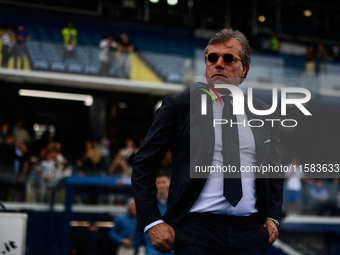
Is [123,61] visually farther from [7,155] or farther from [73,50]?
[7,155]

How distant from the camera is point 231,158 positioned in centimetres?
217

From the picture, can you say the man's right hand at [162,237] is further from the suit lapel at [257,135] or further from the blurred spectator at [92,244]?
the blurred spectator at [92,244]

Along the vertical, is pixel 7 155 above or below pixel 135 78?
below

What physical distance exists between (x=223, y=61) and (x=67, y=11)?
1819cm

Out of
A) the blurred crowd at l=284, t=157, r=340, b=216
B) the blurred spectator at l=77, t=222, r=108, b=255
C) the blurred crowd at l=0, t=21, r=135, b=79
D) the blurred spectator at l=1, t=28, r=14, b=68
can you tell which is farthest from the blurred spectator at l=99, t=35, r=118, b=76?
the blurred spectator at l=77, t=222, r=108, b=255

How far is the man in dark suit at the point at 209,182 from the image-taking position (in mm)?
2092

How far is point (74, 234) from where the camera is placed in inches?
396

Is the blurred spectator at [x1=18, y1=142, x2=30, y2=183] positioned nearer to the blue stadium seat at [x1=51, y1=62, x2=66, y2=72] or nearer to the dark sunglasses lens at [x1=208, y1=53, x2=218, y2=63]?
the blue stadium seat at [x1=51, y1=62, x2=66, y2=72]

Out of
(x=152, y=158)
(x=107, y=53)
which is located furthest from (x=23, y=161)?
(x=152, y=158)

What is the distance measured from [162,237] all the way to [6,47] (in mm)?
12352

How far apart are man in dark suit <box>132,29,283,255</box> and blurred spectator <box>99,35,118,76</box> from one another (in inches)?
464

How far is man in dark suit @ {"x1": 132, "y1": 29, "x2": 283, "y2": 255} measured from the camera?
209 cm

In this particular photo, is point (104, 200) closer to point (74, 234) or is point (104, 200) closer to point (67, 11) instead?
point (74, 234)

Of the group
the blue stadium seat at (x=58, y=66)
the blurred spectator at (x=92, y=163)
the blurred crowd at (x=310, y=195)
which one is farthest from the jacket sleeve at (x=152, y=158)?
the blue stadium seat at (x=58, y=66)
